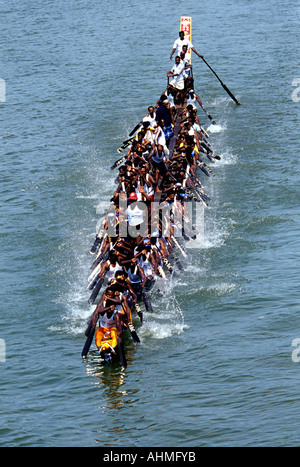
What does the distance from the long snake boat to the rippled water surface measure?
758 mm

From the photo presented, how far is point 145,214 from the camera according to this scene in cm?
2677

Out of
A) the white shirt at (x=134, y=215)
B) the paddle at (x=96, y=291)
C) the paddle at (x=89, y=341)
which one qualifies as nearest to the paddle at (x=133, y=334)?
the paddle at (x=89, y=341)

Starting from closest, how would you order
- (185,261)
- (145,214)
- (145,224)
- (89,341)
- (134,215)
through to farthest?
1. (89,341)
2. (134,215)
3. (145,224)
4. (145,214)
5. (185,261)

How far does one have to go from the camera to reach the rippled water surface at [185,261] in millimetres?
20906

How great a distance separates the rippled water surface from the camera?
20.9 metres

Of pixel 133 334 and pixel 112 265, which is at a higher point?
pixel 112 265

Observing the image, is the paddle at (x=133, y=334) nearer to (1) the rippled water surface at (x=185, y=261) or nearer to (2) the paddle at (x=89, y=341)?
(1) the rippled water surface at (x=185, y=261)

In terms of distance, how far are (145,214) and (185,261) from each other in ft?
9.06

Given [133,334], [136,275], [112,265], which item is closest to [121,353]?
[133,334]

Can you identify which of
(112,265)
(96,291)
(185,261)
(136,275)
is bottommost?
(185,261)

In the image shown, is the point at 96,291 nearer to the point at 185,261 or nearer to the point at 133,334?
the point at 133,334

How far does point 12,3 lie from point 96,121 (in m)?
25.5

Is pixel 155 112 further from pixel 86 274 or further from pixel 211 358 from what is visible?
pixel 211 358

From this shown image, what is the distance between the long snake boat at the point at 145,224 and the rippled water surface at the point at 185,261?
0.76 m
